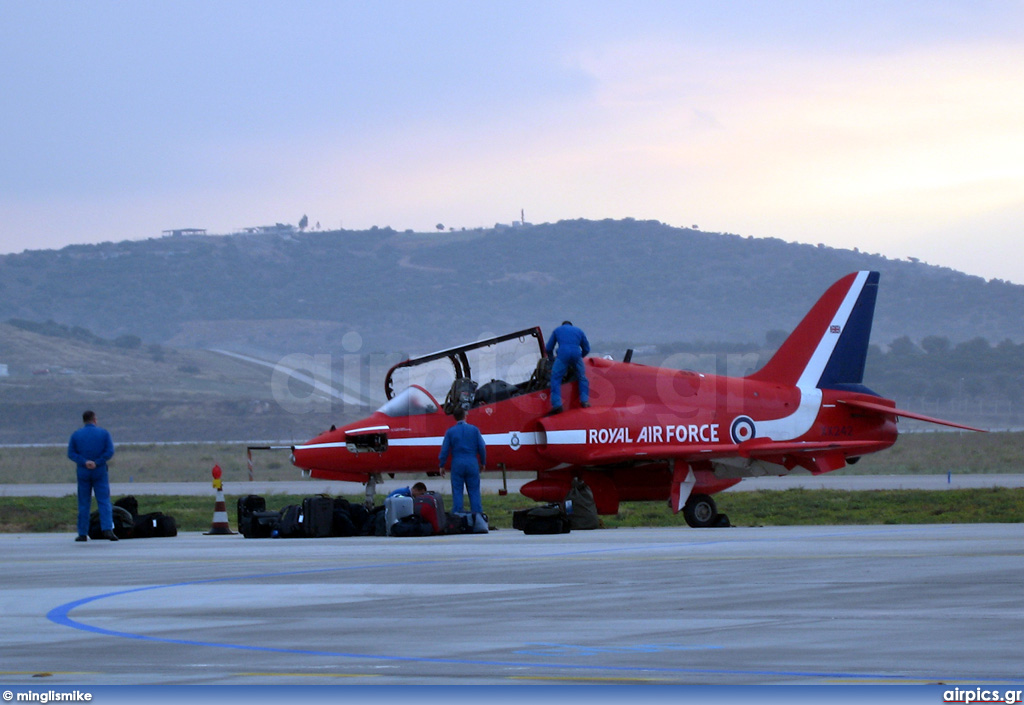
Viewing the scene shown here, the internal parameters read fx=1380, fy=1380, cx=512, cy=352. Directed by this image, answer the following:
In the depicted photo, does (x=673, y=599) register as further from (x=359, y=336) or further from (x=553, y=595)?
(x=359, y=336)

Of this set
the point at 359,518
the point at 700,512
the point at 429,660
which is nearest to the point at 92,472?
the point at 359,518

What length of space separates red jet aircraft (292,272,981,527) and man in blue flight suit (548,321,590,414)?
0.15 m

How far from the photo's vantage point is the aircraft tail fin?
73.3 ft

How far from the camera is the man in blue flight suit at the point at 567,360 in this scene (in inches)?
810

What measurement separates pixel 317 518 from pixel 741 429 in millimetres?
6902

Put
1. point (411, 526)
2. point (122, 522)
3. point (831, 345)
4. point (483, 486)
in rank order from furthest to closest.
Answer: point (483, 486)
point (831, 345)
point (122, 522)
point (411, 526)

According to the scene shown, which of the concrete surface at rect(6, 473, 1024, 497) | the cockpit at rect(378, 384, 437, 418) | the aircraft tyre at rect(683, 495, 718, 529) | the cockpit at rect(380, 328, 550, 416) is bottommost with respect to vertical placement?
the concrete surface at rect(6, 473, 1024, 497)

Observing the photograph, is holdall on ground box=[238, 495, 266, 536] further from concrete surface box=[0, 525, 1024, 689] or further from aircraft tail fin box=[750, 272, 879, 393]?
aircraft tail fin box=[750, 272, 879, 393]

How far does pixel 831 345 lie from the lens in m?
22.5

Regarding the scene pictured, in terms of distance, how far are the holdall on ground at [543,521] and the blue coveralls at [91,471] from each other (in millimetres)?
5529

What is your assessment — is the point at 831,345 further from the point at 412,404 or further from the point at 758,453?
the point at 412,404

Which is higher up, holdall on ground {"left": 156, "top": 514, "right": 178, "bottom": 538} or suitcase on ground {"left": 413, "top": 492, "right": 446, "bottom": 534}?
suitcase on ground {"left": 413, "top": 492, "right": 446, "bottom": 534}

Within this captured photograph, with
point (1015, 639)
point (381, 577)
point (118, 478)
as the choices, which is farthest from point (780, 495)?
point (118, 478)

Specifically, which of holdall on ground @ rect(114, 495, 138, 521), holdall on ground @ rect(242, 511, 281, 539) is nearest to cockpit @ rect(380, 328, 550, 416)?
holdall on ground @ rect(242, 511, 281, 539)
